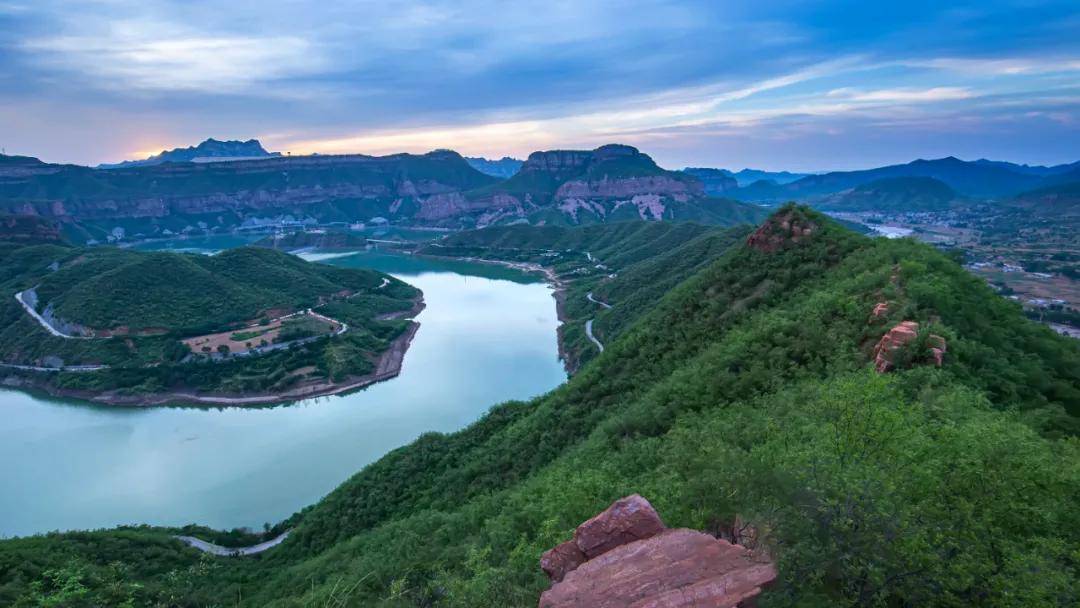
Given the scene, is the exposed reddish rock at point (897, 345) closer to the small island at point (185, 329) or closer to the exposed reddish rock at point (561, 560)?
the exposed reddish rock at point (561, 560)

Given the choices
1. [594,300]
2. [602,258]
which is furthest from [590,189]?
[594,300]

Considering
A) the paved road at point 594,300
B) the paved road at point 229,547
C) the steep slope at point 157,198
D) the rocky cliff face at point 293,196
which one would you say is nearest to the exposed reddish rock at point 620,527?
the paved road at point 229,547

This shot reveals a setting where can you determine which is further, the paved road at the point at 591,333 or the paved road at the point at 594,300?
the paved road at the point at 594,300

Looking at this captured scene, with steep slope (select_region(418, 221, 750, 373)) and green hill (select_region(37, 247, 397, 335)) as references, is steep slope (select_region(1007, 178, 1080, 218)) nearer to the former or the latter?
steep slope (select_region(418, 221, 750, 373))

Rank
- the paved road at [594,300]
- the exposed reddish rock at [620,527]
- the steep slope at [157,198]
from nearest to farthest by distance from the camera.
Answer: the exposed reddish rock at [620,527]
the paved road at [594,300]
the steep slope at [157,198]

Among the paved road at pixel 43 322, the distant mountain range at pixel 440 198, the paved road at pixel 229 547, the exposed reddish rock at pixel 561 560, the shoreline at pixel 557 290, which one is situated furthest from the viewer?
the distant mountain range at pixel 440 198

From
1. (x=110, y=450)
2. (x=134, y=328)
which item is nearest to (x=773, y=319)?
(x=110, y=450)

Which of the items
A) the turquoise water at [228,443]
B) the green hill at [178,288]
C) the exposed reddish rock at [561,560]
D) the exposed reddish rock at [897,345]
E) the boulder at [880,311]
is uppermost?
the boulder at [880,311]

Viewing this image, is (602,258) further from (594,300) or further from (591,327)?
(591,327)
